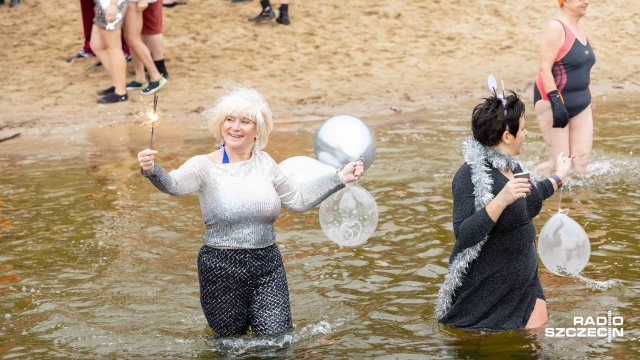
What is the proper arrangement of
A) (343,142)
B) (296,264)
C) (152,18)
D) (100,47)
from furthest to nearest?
(152,18) → (100,47) → (296,264) → (343,142)

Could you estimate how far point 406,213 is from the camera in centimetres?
882

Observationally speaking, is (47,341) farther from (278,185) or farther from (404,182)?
(404,182)

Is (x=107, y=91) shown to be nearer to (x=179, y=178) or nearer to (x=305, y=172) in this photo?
(x=305, y=172)

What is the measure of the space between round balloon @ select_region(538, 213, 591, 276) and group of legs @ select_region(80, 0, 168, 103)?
808 centimetres

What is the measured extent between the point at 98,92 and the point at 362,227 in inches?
324

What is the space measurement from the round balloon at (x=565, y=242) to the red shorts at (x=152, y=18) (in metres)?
8.56

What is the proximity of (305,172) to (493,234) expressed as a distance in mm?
1157

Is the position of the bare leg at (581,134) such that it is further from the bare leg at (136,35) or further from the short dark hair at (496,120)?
the bare leg at (136,35)

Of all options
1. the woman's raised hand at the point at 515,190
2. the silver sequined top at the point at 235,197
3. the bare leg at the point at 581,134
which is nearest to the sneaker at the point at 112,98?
the bare leg at the point at 581,134

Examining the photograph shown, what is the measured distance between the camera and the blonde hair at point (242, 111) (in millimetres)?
5645

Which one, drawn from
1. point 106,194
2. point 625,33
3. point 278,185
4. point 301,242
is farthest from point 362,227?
point 625,33

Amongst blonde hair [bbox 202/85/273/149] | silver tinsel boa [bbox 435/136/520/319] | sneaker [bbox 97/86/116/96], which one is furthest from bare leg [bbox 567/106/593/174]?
sneaker [bbox 97/86/116/96]

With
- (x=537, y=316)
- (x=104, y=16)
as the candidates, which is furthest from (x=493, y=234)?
(x=104, y=16)

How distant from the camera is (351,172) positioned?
19.1 feet
